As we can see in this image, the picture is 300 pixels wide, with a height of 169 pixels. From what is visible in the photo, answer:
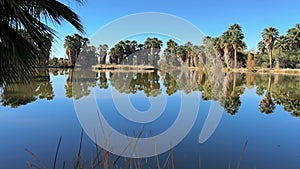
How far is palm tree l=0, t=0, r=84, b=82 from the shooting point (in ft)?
4.17

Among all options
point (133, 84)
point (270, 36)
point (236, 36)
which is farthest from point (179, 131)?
point (270, 36)

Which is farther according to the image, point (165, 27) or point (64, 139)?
point (64, 139)

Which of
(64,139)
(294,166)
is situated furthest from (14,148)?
(294,166)

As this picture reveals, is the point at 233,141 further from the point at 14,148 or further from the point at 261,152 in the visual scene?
the point at 14,148

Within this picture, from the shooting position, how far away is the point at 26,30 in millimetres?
1460

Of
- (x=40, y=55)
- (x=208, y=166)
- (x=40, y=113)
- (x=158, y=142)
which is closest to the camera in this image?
(x=40, y=55)

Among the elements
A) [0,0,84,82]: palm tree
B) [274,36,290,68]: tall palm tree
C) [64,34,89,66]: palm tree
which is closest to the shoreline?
[64,34,89,66]: palm tree

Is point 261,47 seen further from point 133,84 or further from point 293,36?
point 133,84

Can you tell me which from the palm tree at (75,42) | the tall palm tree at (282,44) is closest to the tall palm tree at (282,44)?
the tall palm tree at (282,44)

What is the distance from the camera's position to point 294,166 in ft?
11.1

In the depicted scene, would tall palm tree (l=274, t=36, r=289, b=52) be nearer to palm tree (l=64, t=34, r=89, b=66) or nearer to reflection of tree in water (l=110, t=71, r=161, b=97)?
reflection of tree in water (l=110, t=71, r=161, b=97)

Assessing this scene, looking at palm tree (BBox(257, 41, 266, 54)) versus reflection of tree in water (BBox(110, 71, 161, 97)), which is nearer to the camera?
reflection of tree in water (BBox(110, 71, 161, 97))

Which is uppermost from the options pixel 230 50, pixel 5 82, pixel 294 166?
pixel 230 50

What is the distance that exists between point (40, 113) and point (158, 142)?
12.9 ft
